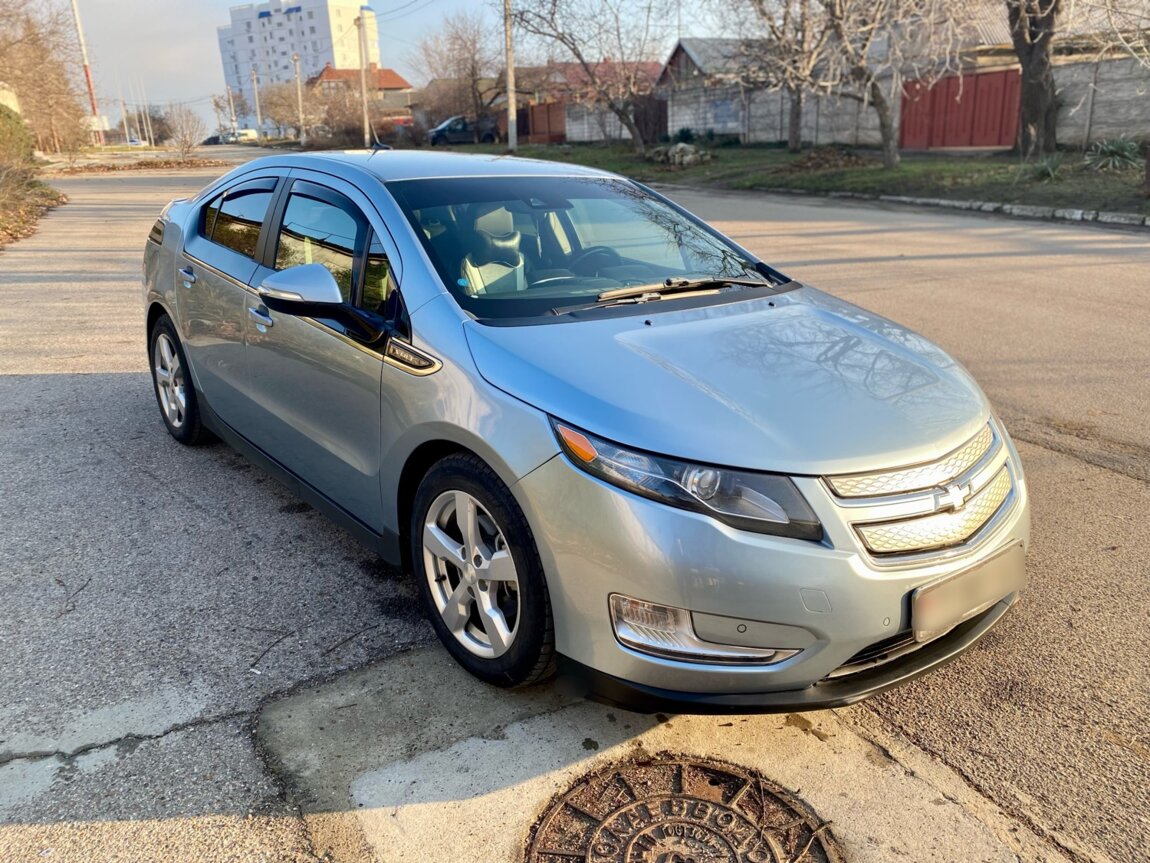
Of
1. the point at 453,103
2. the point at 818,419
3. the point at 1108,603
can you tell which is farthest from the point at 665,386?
the point at 453,103

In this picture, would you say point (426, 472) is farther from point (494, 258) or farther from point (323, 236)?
point (323, 236)

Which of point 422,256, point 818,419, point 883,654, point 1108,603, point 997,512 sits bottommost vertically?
point 1108,603

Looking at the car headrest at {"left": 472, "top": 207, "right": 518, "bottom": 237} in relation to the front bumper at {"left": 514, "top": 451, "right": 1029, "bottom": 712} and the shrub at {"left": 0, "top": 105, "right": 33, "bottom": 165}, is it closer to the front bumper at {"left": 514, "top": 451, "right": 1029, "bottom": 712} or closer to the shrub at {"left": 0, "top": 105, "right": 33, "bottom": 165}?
the front bumper at {"left": 514, "top": 451, "right": 1029, "bottom": 712}

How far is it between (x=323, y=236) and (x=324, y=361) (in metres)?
0.61

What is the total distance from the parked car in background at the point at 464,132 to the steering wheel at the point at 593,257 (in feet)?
160

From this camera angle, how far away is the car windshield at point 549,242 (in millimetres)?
3201

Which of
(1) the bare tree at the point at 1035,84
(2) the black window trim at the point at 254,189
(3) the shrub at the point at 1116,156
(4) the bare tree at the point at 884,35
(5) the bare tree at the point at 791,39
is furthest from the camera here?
(1) the bare tree at the point at 1035,84

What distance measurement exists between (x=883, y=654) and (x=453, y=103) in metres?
58.1

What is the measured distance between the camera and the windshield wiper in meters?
3.28

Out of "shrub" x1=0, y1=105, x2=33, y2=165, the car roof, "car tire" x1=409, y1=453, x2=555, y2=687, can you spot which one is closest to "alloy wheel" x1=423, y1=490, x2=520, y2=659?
"car tire" x1=409, y1=453, x2=555, y2=687

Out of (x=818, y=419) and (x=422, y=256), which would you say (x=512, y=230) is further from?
(x=818, y=419)

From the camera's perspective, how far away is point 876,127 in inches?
1196

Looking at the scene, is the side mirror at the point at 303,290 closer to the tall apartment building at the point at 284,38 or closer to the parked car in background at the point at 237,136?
the parked car in background at the point at 237,136

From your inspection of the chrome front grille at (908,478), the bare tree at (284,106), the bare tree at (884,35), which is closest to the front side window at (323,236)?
the chrome front grille at (908,478)
